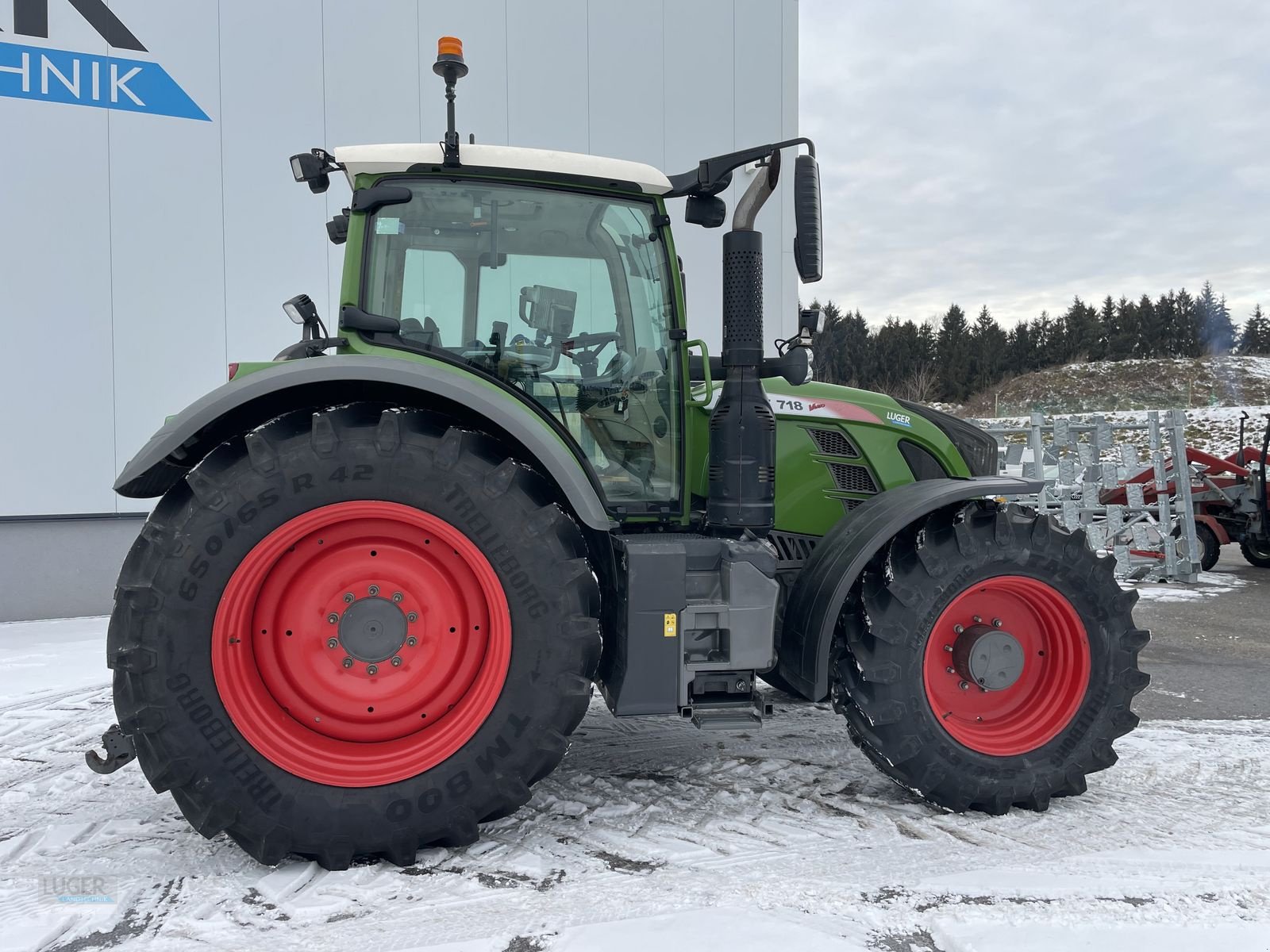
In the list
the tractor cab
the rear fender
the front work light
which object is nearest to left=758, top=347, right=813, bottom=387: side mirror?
the tractor cab

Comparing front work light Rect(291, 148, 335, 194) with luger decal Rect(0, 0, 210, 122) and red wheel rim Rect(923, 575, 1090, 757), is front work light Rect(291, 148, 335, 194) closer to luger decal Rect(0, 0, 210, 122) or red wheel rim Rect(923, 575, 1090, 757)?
red wheel rim Rect(923, 575, 1090, 757)

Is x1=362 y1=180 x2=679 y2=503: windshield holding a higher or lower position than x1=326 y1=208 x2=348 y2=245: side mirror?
lower

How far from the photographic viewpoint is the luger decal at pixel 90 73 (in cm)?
589

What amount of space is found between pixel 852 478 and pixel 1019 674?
95cm

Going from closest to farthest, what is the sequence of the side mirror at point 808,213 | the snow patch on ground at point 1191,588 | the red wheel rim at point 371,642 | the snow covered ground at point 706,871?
1. the snow covered ground at point 706,871
2. the red wheel rim at point 371,642
3. the side mirror at point 808,213
4. the snow patch on ground at point 1191,588

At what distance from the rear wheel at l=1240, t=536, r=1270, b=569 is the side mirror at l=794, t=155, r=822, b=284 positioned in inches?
354

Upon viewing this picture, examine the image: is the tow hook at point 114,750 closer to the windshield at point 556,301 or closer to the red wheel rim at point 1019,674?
the windshield at point 556,301

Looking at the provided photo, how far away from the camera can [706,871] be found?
Result: 2473mm

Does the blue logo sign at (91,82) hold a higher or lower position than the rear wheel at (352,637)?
higher

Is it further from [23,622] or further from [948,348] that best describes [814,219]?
[948,348]

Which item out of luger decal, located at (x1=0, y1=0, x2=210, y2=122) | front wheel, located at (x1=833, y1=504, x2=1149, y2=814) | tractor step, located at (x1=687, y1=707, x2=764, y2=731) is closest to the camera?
tractor step, located at (x1=687, y1=707, x2=764, y2=731)

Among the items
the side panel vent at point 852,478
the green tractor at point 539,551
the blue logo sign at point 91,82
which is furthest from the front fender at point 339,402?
the blue logo sign at point 91,82

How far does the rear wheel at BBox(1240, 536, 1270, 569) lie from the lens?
9.16 m

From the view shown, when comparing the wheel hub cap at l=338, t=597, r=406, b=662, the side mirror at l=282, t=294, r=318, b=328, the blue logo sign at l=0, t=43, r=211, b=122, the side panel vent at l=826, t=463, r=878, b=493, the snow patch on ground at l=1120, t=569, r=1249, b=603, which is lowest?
the snow patch on ground at l=1120, t=569, r=1249, b=603
